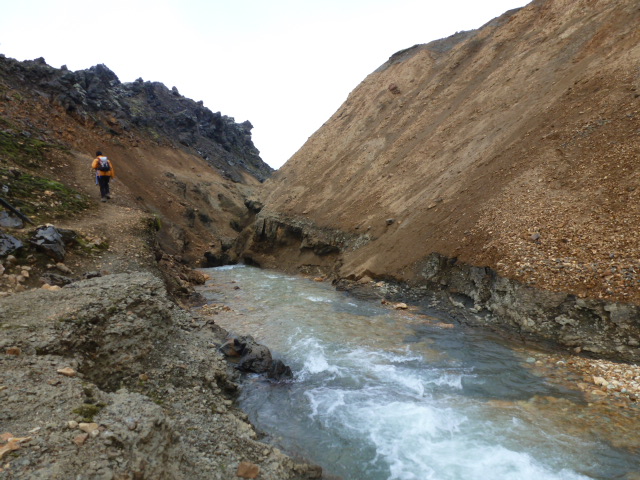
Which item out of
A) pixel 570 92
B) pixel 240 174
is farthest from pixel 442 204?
pixel 240 174

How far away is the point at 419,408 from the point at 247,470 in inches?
142

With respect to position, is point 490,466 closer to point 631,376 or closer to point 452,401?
point 452,401

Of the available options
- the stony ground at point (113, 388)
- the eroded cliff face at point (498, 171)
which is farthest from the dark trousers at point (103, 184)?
the eroded cliff face at point (498, 171)

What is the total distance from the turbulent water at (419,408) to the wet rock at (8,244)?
5936 mm

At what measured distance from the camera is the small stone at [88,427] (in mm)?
3897

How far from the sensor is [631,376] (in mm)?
7391

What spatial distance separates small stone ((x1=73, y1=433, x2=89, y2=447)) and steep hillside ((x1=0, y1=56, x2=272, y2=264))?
11365 mm

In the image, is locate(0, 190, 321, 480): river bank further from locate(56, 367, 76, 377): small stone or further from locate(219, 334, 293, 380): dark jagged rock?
locate(219, 334, 293, 380): dark jagged rock

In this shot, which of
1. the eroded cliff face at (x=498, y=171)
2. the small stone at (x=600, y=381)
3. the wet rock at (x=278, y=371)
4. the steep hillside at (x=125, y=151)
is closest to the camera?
the small stone at (x=600, y=381)

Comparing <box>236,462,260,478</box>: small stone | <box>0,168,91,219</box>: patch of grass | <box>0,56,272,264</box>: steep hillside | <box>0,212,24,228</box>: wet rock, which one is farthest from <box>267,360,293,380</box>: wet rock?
<box>0,56,272,264</box>: steep hillside

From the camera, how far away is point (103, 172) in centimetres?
1683

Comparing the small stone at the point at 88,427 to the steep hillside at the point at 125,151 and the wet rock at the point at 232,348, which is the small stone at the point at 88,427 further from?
the steep hillside at the point at 125,151

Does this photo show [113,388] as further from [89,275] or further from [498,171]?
[498,171]

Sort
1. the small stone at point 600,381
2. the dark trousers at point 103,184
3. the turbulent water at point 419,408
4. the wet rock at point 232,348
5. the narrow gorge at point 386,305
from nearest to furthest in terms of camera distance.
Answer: the narrow gorge at point 386,305, the turbulent water at point 419,408, the small stone at point 600,381, the wet rock at point 232,348, the dark trousers at point 103,184
